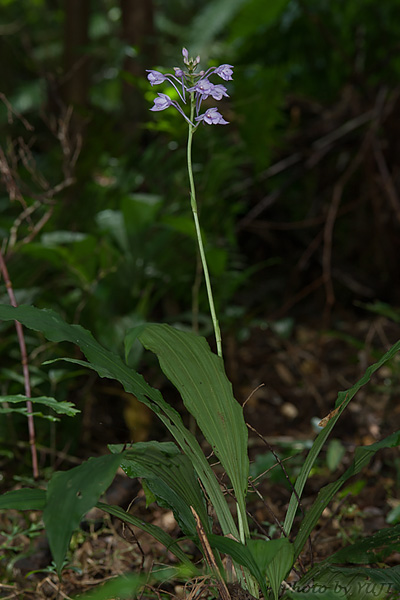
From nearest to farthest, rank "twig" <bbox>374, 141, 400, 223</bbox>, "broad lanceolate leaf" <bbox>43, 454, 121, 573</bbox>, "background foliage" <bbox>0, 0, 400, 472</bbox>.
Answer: "broad lanceolate leaf" <bbox>43, 454, 121, 573</bbox>, "background foliage" <bbox>0, 0, 400, 472</bbox>, "twig" <bbox>374, 141, 400, 223</bbox>

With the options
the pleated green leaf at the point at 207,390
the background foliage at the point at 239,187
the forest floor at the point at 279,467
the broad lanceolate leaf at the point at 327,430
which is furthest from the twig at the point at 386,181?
the pleated green leaf at the point at 207,390

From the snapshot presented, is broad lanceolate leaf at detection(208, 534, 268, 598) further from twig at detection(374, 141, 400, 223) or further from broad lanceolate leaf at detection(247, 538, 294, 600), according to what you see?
twig at detection(374, 141, 400, 223)

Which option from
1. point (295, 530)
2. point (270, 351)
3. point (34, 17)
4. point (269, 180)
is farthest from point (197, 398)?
point (34, 17)

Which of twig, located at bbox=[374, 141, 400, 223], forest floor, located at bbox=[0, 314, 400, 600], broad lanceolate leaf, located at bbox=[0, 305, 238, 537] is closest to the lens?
broad lanceolate leaf, located at bbox=[0, 305, 238, 537]

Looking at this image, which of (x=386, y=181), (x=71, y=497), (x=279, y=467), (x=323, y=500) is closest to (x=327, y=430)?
(x=323, y=500)

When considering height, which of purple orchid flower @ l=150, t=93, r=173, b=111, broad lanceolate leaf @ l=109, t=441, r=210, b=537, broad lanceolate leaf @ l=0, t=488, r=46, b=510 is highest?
purple orchid flower @ l=150, t=93, r=173, b=111

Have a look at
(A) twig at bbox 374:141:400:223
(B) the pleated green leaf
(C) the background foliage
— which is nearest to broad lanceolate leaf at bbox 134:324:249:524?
(B) the pleated green leaf

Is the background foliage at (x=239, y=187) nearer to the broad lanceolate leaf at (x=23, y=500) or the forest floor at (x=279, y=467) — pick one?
the forest floor at (x=279, y=467)
